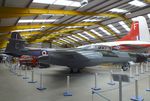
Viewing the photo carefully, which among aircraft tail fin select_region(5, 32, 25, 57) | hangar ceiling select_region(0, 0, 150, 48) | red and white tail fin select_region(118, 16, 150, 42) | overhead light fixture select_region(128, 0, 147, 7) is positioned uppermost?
overhead light fixture select_region(128, 0, 147, 7)

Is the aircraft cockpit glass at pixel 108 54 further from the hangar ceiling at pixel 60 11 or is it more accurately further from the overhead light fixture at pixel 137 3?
the overhead light fixture at pixel 137 3

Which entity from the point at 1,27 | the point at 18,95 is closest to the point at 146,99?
the point at 18,95

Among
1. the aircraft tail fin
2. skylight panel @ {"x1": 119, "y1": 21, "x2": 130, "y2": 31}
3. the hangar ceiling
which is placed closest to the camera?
the hangar ceiling

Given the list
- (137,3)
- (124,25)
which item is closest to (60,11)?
(137,3)

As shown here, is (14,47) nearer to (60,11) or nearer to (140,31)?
(60,11)

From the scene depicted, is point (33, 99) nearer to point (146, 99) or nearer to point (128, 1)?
point (146, 99)

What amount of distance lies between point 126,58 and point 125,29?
18103 millimetres

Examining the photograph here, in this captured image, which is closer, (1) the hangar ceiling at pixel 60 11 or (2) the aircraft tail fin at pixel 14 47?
(1) the hangar ceiling at pixel 60 11

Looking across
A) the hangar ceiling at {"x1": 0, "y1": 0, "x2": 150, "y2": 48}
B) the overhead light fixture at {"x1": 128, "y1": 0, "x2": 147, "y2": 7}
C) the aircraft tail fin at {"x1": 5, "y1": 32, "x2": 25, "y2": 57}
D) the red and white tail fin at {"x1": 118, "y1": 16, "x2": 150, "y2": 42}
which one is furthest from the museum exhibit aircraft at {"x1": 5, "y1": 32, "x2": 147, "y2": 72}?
the overhead light fixture at {"x1": 128, "y1": 0, "x2": 147, "y2": 7}

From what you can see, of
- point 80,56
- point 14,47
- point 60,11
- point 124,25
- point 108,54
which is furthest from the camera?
point 124,25

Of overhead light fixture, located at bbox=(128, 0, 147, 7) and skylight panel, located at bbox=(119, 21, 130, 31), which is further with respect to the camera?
skylight panel, located at bbox=(119, 21, 130, 31)

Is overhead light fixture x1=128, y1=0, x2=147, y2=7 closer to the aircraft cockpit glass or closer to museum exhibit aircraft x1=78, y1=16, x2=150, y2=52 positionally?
museum exhibit aircraft x1=78, y1=16, x2=150, y2=52

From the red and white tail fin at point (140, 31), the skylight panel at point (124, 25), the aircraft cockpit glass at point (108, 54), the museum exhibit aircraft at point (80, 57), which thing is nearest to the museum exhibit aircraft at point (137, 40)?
the red and white tail fin at point (140, 31)

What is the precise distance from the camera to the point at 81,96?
6895 millimetres
